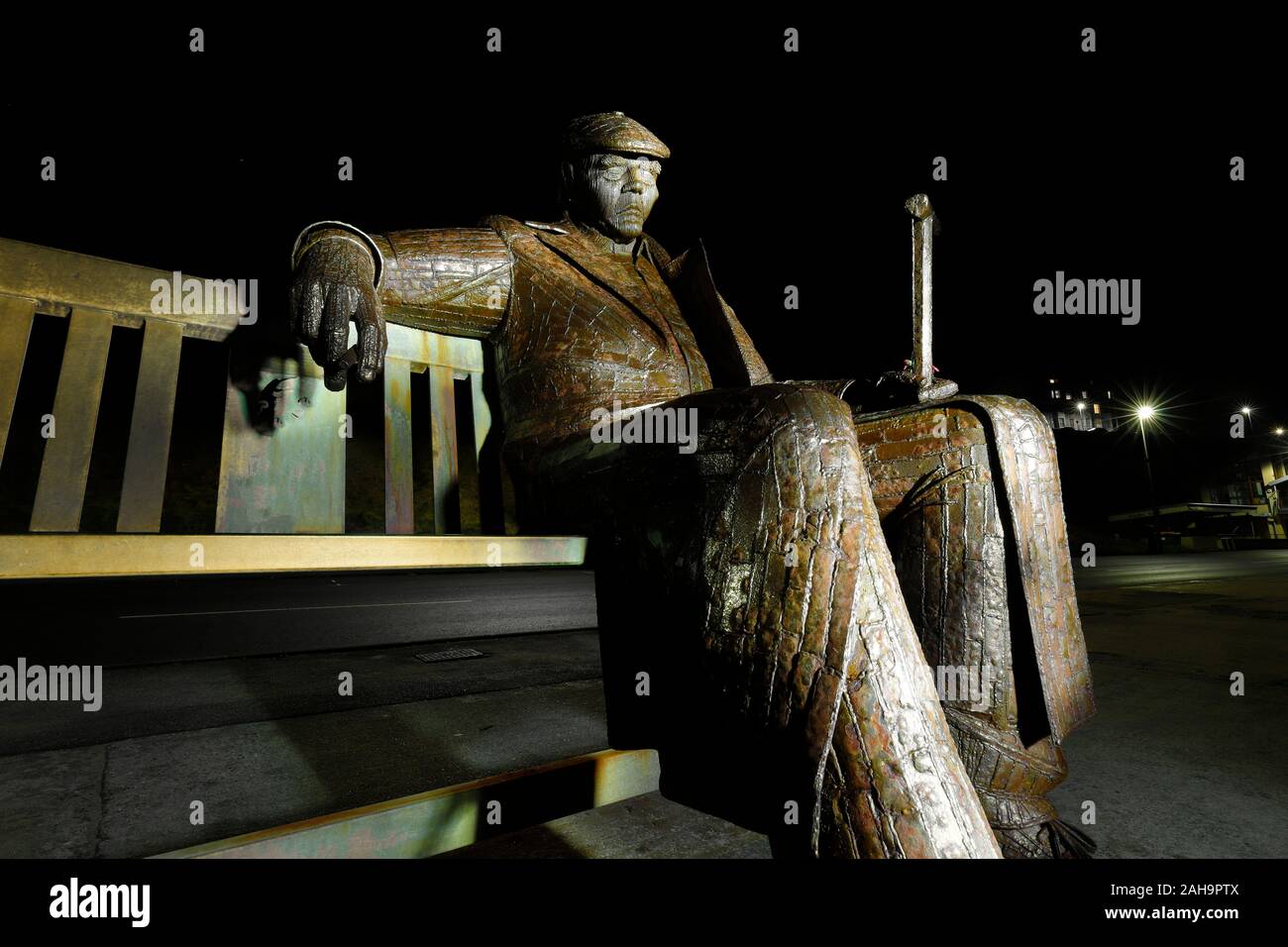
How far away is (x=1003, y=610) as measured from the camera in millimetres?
1014

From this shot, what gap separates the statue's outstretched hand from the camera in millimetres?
989

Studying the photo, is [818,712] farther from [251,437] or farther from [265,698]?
[265,698]

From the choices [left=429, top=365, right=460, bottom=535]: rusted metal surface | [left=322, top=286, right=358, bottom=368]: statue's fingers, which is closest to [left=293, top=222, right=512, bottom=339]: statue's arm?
[left=322, top=286, right=358, bottom=368]: statue's fingers

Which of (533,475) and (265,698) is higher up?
(533,475)

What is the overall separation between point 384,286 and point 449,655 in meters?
1.74

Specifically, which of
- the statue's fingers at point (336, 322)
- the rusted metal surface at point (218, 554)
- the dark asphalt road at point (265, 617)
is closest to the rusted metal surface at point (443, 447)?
the rusted metal surface at point (218, 554)

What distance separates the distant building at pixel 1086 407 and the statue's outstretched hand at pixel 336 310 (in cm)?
2325

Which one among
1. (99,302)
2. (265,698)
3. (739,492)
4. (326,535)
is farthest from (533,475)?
(265,698)

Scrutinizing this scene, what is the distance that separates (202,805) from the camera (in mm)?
1007

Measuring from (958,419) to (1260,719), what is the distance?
1495 millimetres

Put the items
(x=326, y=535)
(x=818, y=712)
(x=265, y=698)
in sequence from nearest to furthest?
(x=818, y=712)
(x=326, y=535)
(x=265, y=698)

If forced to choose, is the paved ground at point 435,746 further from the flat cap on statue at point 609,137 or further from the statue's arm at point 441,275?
the flat cap on statue at point 609,137
